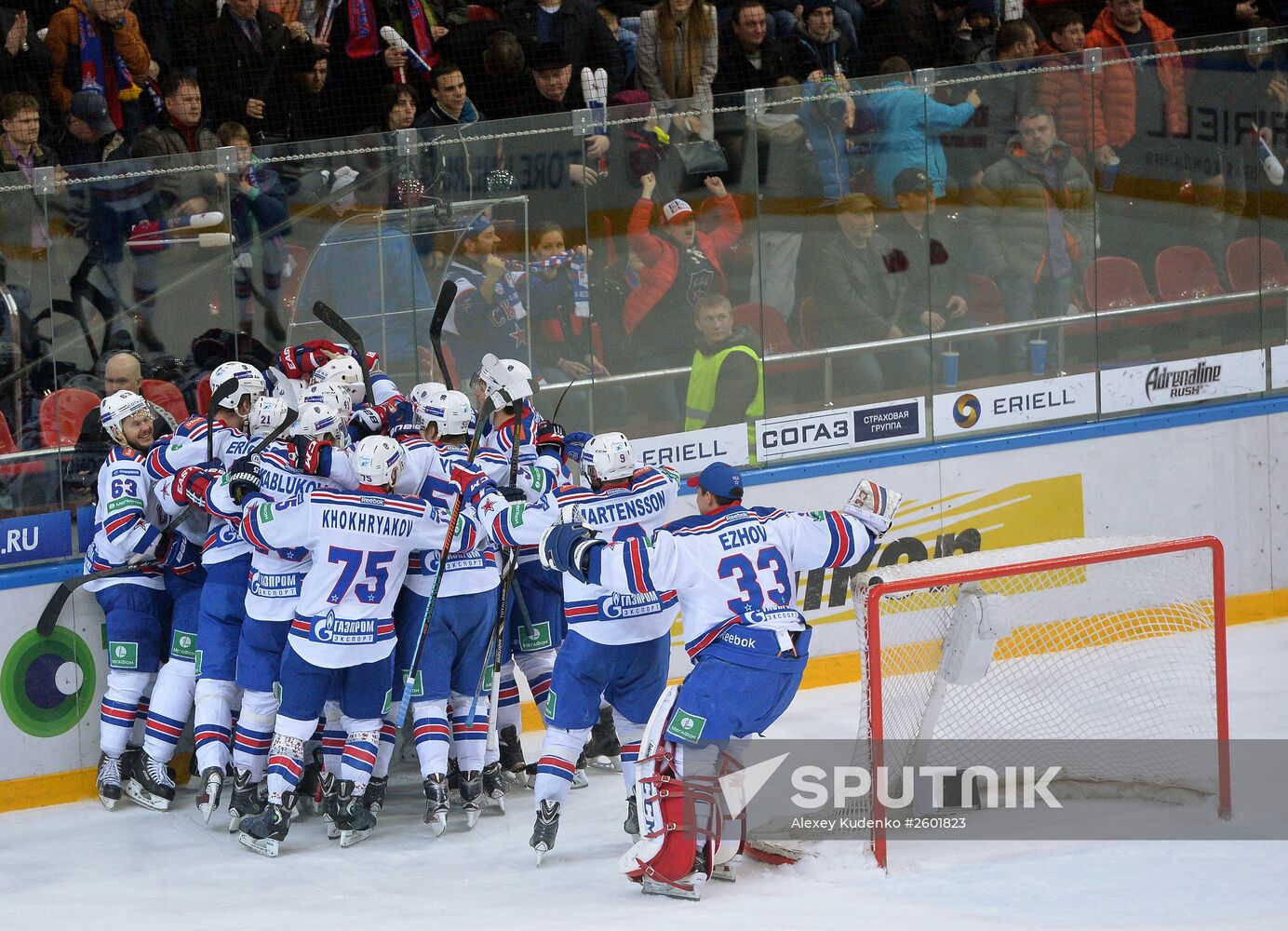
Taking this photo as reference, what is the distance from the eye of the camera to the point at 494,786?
5.92 meters

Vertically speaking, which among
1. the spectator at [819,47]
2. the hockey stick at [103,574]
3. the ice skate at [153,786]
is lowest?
the ice skate at [153,786]

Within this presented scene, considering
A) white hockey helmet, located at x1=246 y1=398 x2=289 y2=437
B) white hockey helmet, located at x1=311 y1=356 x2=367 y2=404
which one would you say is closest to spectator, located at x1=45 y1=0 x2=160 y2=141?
white hockey helmet, located at x1=311 y1=356 x2=367 y2=404

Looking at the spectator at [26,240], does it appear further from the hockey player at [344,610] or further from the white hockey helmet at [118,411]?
the hockey player at [344,610]

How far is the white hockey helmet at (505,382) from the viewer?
6.02 m

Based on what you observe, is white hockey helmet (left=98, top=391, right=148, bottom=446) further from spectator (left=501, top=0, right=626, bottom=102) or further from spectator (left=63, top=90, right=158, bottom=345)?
spectator (left=501, top=0, right=626, bottom=102)

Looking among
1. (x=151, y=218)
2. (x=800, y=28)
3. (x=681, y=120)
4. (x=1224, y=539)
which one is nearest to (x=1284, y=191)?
(x=1224, y=539)

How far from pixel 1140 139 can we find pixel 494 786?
395 centimetres

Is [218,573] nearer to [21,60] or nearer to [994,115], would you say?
[21,60]

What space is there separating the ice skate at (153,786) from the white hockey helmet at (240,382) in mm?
1210

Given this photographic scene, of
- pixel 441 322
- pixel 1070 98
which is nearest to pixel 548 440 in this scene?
pixel 441 322

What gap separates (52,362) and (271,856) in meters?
1.80

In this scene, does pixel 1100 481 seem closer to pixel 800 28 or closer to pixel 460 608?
pixel 800 28

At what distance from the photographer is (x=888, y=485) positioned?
7.20 meters

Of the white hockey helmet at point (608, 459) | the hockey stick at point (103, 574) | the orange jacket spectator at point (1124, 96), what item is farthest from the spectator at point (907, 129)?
the hockey stick at point (103, 574)
